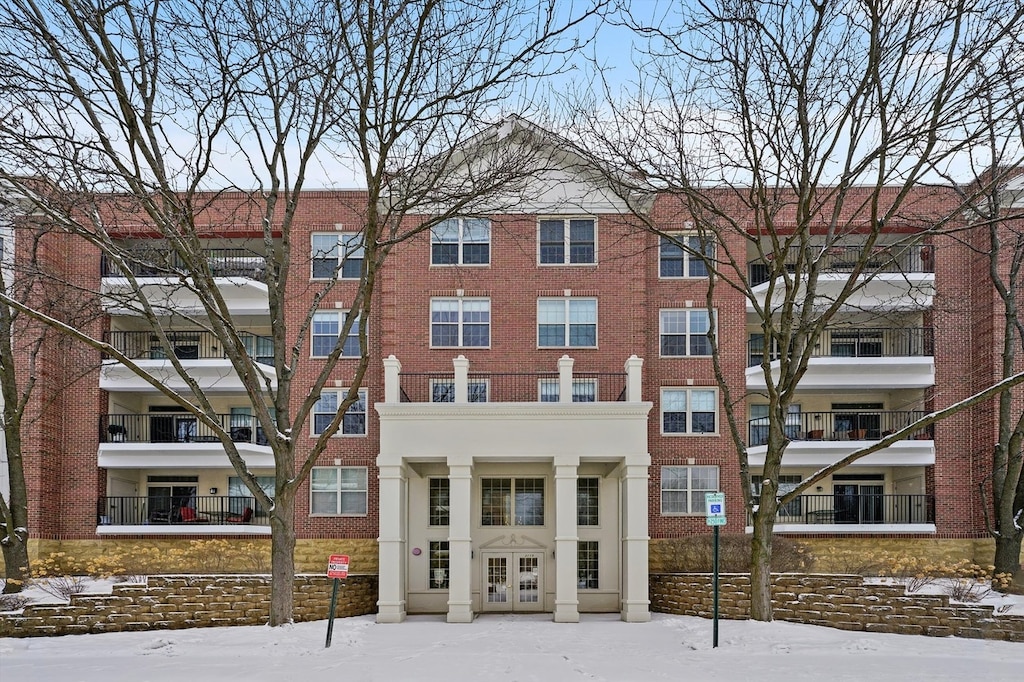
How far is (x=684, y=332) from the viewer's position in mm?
29625

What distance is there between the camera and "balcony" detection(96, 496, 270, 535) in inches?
1140

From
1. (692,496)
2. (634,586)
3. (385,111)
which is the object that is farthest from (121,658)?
(692,496)

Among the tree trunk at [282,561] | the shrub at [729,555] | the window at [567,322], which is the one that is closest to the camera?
the tree trunk at [282,561]

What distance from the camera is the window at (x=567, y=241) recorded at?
2922 cm

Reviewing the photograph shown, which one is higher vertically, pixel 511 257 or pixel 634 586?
pixel 511 257

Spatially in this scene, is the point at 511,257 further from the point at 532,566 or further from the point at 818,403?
the point at 818,403

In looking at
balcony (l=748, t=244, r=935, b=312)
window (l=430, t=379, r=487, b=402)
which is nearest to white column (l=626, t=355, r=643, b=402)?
window (l=430, t=379, r=487, b=402)

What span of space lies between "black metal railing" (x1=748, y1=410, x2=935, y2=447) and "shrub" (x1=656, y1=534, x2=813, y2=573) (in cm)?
406

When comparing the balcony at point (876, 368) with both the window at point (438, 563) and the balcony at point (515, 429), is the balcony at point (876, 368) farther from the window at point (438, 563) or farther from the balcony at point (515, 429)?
the window at point (438, 563)

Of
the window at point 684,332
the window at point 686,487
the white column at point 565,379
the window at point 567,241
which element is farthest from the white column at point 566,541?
the window at point 567,241

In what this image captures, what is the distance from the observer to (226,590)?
2270 centimetres

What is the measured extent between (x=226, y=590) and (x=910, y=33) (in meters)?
18.1

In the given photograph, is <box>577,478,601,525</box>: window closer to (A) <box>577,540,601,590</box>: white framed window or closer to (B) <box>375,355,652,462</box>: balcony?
(A) <box>577,540,601,590</box>: white framed window

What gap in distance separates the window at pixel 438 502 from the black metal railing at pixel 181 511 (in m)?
5.12
